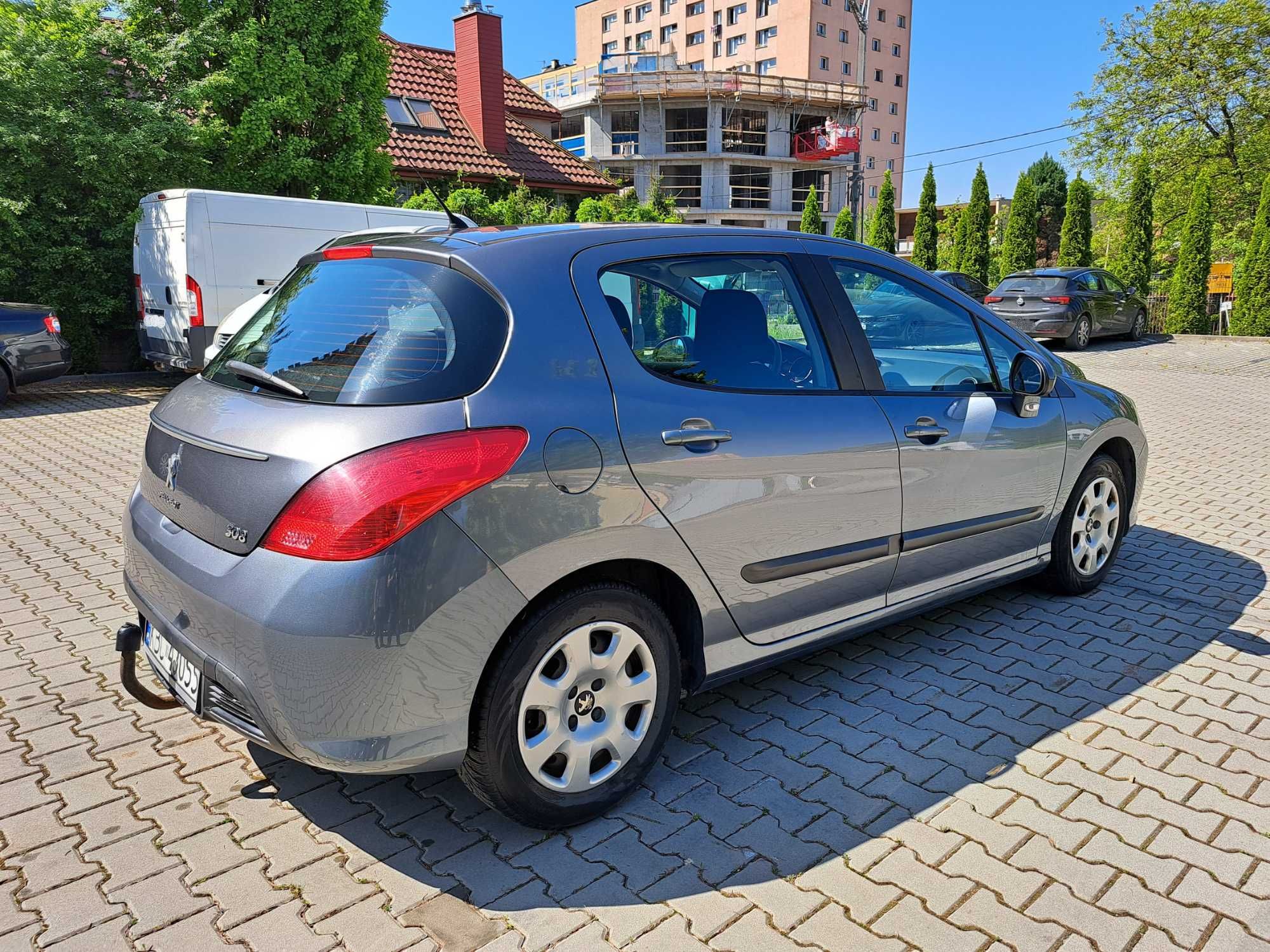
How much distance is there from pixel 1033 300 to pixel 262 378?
19091 mm

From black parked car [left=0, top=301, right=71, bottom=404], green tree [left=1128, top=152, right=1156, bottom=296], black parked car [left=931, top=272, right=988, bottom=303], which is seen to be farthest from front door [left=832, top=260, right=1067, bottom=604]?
green tree [left=1128, top=152, right=1156, bottom=296]

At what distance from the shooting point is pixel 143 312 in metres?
12.2

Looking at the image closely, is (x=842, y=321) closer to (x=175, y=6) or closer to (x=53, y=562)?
(x=53, y=562)

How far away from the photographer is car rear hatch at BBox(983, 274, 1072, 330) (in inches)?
745

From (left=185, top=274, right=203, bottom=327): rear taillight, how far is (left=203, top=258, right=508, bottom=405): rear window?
899cm

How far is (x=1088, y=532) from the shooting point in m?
4.77

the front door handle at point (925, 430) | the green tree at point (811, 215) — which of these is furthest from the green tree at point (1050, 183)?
the front door handle at point (925, 430)

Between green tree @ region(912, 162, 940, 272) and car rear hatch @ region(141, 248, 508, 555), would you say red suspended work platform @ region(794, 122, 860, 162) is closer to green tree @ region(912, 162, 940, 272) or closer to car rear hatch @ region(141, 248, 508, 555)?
green tree @ region(912, 162, 940, 272)

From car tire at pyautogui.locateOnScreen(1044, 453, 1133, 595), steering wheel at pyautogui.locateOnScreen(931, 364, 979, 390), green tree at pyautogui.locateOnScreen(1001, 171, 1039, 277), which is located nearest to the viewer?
steering wheel at pyautogui.locateOnScreen(931, 364, 979, 390)

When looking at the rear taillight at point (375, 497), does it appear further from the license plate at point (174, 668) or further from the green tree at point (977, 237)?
the green tree at point (977, 237)

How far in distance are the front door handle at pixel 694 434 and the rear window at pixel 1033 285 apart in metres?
18.4

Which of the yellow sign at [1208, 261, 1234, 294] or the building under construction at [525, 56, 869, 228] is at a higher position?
the building under construction at [525, 56, 869, 228]

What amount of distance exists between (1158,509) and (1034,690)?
384cm

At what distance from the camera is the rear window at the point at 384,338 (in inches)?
98.3
